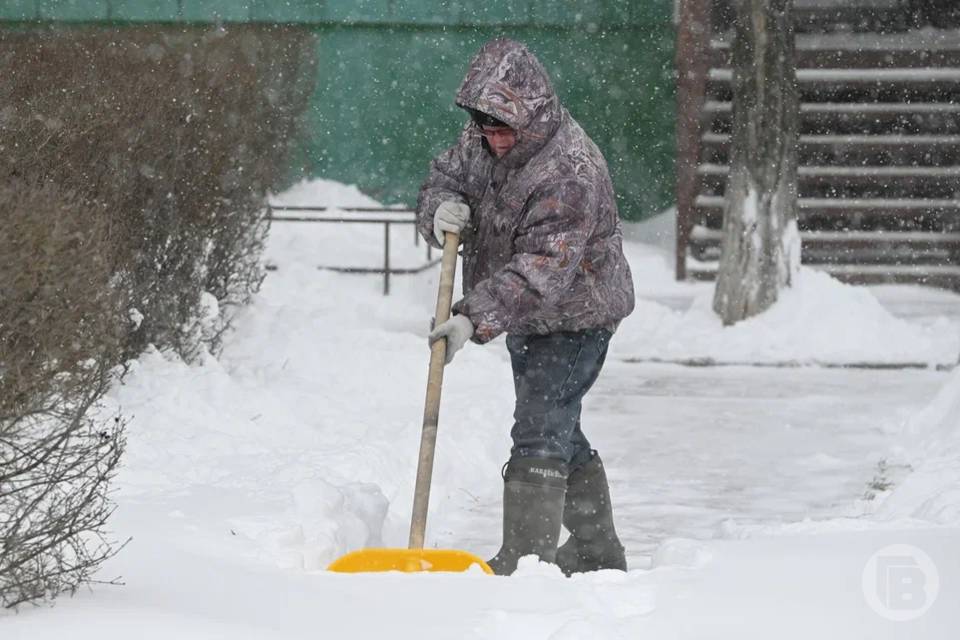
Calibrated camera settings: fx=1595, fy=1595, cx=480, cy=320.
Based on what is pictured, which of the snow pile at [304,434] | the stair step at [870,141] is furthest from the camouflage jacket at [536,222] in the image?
the stair step at [870,141]

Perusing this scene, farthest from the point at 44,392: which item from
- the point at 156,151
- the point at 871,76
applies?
the point at 871,76

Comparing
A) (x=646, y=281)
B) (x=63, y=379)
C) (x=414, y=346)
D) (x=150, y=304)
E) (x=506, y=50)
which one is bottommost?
(x=646, y=281)

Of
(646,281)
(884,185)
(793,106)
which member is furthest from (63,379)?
(884,185)

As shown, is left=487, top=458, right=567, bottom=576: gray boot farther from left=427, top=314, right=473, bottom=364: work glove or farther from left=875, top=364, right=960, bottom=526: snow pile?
left=875, top=364, right=960, bottom=526: snow pile

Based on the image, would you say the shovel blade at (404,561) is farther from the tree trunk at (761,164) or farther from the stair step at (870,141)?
the stair step at (870,141)

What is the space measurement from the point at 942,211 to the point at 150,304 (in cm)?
835

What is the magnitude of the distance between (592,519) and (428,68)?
11110mm

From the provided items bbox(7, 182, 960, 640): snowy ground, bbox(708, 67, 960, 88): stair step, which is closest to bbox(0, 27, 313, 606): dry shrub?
bbox(7, 182, 960, 640): snowy ground

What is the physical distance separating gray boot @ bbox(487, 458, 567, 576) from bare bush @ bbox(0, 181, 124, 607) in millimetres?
1247

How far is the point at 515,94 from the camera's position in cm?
456

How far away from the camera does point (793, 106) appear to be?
36.1 ft

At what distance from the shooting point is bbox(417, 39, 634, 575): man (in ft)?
14.8

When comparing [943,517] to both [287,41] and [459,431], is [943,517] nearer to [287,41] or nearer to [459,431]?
[459,431]

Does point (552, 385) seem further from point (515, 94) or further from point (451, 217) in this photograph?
point (515, 94)
